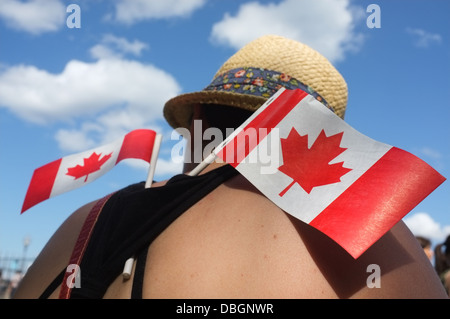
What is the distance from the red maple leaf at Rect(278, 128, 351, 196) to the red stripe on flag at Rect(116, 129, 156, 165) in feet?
2.57

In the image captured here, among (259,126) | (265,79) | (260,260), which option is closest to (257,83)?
(265,79)

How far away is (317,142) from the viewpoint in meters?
1.53

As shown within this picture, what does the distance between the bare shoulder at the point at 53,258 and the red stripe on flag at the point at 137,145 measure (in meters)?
0.32

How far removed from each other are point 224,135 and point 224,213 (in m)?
0.48

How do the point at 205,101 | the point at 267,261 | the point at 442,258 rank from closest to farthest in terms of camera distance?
the point at 267,261
the point at 205,101
the point at 442,258

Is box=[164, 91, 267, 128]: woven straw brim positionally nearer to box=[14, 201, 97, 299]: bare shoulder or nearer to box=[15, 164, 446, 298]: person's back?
box=[15, 164, 446, 298]: person's back

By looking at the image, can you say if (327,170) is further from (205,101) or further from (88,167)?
(88,167)

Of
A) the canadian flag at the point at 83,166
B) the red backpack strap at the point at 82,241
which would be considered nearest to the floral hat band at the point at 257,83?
the canadian flag at the point at 83,166

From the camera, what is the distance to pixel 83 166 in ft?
7.06

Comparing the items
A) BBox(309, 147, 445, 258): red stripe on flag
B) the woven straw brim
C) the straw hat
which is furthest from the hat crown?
BBox(309, 147, 445, 258): red stripe on flag

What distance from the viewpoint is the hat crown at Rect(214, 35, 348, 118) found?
211 centimetres

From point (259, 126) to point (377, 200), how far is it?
0.46 metres

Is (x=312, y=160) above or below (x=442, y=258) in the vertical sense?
below
